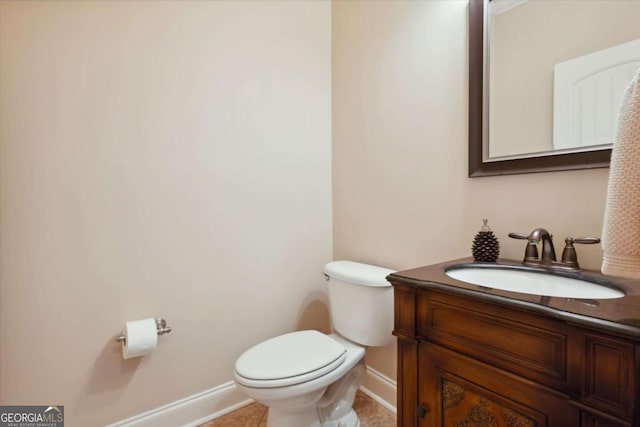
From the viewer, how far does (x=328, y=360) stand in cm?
120

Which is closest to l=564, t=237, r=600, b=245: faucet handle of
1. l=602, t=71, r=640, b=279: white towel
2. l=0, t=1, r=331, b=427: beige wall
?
l=602, t=71, r=640, b=279: white towel

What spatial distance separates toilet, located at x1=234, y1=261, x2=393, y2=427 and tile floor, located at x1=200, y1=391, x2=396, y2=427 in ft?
0.29

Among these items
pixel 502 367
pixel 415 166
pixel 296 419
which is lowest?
pixel 296 419

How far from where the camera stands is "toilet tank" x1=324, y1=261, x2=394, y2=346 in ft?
4.35

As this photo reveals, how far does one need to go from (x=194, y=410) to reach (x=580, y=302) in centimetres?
161

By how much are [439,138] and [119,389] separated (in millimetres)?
1750

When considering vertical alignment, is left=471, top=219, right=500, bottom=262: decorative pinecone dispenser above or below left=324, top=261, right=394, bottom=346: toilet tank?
above

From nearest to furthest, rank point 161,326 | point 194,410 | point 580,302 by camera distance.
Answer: point 580,302
point 161,326
point 194,410

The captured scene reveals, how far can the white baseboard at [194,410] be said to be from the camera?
1.33m

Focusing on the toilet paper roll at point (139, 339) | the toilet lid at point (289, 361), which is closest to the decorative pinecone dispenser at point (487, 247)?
the toilet lid at point (289, 361)

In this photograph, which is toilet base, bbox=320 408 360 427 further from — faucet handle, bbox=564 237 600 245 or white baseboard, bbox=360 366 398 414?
faucet handle, bbox=564 237 600 245

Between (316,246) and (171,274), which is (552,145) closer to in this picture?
(316,246)

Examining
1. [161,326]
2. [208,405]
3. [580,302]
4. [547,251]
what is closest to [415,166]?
[547,251]

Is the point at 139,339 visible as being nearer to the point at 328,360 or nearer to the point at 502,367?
the point at 328,360
